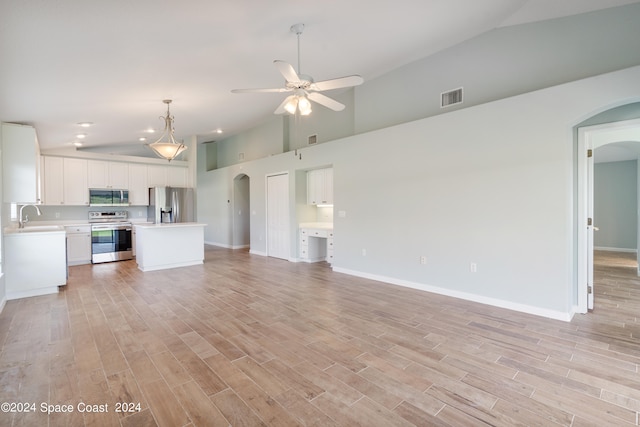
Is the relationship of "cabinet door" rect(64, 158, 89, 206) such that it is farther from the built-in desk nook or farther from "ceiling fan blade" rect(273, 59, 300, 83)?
"ceiling fan blade" rect(273, 59, 300, 83)

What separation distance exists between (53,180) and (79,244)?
1582mm

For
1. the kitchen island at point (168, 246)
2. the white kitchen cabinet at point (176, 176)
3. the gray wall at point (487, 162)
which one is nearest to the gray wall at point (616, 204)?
the gray wall at point (487, 162)

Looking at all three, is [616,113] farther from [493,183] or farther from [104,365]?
[104,365]

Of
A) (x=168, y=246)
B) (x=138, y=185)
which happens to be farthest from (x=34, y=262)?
(x=138, y=185)

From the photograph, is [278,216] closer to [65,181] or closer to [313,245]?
[313,245]

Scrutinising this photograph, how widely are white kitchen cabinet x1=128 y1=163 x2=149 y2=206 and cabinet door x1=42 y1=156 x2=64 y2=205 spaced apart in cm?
141

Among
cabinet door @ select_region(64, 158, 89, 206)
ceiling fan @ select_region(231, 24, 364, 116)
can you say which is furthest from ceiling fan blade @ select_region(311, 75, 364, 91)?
cabinet door @ select_region(64, 158, 89, 206)

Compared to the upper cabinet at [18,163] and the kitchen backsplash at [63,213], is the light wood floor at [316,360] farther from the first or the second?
the kitchen backsplash at [63,213]

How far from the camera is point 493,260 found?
3979mm

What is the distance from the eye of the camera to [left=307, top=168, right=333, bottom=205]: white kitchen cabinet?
666cm

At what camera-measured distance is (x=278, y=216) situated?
761 centimetres

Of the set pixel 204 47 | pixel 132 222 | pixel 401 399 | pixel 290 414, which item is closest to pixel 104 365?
pixel 290 414

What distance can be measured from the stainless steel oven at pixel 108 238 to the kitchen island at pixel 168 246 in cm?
141

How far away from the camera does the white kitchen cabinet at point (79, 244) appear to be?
22.9ft
